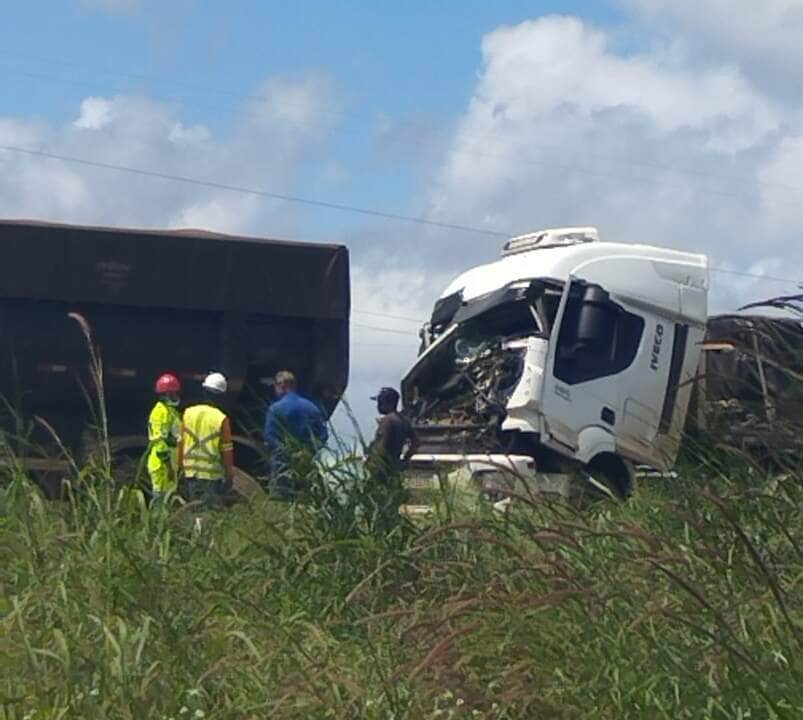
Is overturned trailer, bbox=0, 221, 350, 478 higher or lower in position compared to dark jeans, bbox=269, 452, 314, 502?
lower

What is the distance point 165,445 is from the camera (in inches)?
379

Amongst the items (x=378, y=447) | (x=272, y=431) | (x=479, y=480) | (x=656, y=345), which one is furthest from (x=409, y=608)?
(x=656, y=345)

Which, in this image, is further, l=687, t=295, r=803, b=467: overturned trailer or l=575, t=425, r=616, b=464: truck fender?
l=575, t=425, r=616, b=464: truck fender

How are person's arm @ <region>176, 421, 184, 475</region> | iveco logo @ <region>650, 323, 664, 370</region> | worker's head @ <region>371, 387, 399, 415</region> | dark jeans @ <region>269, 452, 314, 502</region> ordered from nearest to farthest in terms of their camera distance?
dark jeans @ <region>269, 452, 314, 502</region> < person's arm @ <region>176, 421, 184, 475</region> < worker's head @ <region>371, 387, 399, 415</region> < iveco logo @ <region>650, 323, 664, 370</region>

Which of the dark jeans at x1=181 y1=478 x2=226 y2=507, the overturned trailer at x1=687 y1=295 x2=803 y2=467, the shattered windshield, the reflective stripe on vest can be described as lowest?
the shattered windshield

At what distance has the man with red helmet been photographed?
26.7 feet

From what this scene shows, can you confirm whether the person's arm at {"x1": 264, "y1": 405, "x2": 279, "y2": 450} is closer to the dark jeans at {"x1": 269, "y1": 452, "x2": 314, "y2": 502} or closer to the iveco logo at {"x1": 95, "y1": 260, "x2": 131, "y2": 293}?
the dark jeans at {"x1": 269, "y1": 452, "x2": 314, "y2": 502}

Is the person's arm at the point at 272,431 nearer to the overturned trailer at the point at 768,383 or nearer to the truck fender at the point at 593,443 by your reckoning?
the overturned trailer at the point at 768,383

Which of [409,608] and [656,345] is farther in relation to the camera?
[656,345]

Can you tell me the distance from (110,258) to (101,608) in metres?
11.2

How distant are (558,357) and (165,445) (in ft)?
25.9

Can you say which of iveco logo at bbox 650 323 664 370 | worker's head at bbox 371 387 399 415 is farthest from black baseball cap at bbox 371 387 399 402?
iveco logo at bbox 650 323 664 370

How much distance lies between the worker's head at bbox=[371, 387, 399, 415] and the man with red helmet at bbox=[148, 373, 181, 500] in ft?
4.39

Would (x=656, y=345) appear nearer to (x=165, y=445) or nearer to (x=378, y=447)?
(x=165, y=445)
